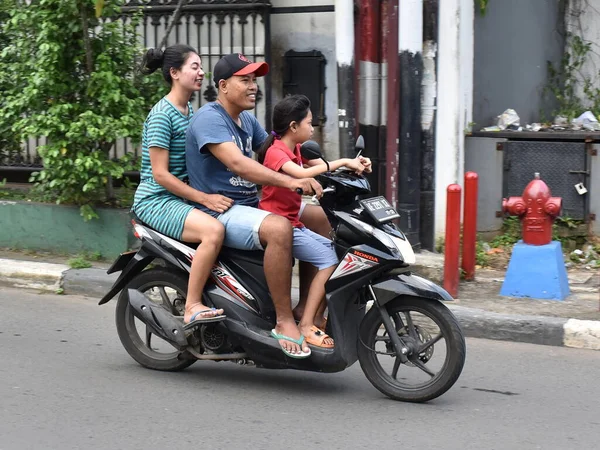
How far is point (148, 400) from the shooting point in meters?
4.81

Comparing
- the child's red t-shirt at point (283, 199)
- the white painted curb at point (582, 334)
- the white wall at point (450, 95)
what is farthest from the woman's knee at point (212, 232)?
the white wall at point (450, 95)

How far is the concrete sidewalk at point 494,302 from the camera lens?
235 inches

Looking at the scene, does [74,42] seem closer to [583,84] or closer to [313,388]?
[313,388]

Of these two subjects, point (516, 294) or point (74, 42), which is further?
point (74, 42)

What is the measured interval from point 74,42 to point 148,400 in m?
3.80

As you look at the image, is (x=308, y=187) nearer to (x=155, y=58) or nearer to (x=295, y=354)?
(x=295, y=354)

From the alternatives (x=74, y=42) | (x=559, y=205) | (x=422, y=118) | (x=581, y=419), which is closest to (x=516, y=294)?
(x=559, y=205)

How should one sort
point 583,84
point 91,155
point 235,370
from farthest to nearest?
point 583,84 → point 91,155 → point 235,370

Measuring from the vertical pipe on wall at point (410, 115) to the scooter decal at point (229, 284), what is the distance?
3.04m

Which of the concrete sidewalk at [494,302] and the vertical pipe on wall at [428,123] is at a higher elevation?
the vertical pipe on wall at [428,123]

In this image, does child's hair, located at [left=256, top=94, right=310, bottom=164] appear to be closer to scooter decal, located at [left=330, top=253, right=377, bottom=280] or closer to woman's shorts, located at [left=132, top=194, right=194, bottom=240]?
woman's shorts, located at [left=132, top=194, right=194, bottom=240]

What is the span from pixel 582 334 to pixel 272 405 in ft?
7.43

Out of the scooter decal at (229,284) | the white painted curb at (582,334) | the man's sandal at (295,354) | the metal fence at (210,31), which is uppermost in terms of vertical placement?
the metal fence at (210,31)

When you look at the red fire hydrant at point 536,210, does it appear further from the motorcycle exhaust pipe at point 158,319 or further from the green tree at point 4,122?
the green tree at point 4,122
